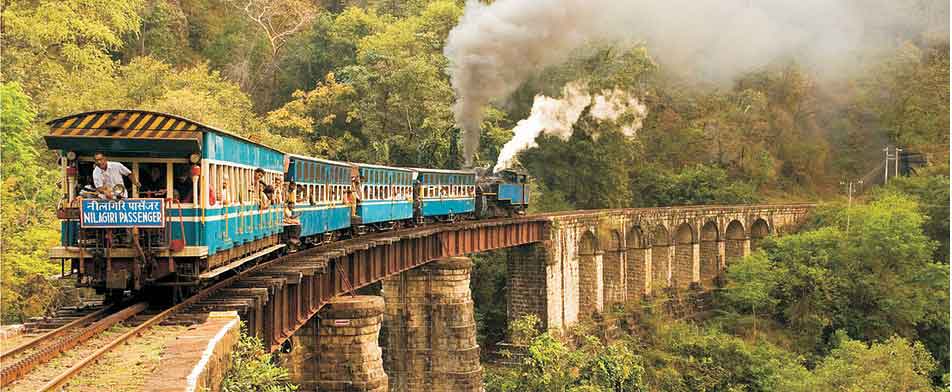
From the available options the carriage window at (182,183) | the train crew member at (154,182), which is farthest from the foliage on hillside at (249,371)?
the train crew member at (154,182)

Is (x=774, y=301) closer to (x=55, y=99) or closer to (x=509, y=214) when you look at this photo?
(x=509, y=214)

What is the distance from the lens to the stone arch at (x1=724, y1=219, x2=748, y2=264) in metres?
64.8

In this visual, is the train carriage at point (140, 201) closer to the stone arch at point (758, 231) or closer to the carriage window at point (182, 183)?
the carriage window at point (182, 183)

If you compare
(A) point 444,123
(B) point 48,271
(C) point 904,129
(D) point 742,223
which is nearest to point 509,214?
(A) point 444,123

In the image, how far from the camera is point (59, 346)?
458 inches

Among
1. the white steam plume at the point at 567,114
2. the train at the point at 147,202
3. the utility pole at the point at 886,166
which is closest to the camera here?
the train at the point at 147,202

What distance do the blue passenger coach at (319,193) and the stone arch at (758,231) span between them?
43082mm

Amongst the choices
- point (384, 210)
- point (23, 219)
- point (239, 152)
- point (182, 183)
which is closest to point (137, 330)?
point (182, 183)

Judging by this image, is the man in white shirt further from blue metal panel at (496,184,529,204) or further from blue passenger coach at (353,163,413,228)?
blue metal panel at (496,184,529,204)

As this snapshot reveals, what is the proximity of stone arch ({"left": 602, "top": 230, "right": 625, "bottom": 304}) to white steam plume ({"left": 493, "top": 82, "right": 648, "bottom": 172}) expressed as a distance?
625 cm

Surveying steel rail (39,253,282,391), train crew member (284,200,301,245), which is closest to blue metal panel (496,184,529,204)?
train crew member (284,200,301,245)

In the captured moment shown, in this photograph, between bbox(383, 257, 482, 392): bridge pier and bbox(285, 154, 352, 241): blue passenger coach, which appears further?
bbox(383, 257, 482, 392): bridge pier

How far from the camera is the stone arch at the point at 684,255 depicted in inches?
2357

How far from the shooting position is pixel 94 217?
572 inches
